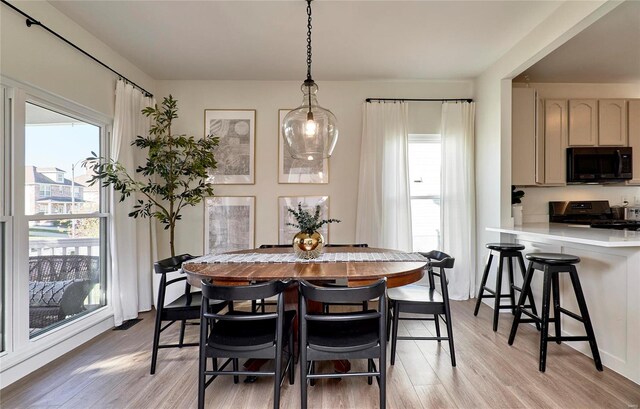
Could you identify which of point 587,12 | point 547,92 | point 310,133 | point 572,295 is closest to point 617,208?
point 547,92

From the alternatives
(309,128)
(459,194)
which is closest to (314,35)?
(309,128)

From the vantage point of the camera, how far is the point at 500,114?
11.0ft

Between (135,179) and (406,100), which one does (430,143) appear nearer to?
(406,100)

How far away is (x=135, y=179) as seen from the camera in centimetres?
340

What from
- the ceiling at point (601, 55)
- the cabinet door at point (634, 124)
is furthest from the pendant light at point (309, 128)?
the cabinet door at point (634, 124)

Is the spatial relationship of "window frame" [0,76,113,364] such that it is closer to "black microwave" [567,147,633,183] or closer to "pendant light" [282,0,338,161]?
"pendant light" [282,0,338,161]

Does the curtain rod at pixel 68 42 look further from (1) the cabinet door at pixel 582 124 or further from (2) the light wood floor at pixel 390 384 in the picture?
(1) the cabinet door at pixel 582 124

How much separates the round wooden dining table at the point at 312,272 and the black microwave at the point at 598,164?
279 centimetres

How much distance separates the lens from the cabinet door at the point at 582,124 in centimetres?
367

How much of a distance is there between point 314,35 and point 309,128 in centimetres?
118

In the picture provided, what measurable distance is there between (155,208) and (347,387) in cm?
316

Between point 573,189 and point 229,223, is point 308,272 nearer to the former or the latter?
point 229,223

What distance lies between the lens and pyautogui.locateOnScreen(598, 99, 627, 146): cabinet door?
146 inches

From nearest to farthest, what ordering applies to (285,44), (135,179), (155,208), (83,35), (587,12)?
(587,12) < (83,35) < (285,44) < (135,179) < (155,208)
